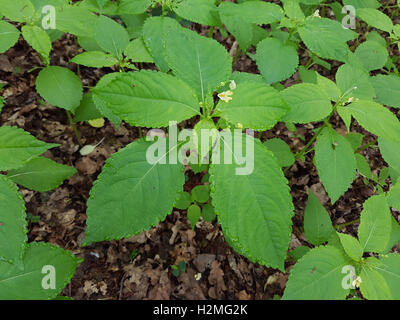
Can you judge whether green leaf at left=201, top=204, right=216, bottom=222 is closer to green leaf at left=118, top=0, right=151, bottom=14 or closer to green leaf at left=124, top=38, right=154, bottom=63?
green leaf at left=124, top=38, right=154, bottom=63

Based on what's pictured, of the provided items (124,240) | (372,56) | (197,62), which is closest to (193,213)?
(124,240)

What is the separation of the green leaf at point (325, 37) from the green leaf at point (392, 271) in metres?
1.59

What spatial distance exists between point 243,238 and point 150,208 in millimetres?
545

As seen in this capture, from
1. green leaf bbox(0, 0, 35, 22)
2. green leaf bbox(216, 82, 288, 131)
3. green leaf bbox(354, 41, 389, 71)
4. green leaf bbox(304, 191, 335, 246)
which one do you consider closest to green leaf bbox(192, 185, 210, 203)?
green leaf bbox(304, 191, 335, 246)

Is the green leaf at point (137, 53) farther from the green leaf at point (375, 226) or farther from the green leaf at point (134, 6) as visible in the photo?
the green leaf at point (375, 226)

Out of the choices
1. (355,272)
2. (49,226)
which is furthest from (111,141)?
(355,272)

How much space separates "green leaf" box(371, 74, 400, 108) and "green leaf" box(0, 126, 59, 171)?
2839 mm

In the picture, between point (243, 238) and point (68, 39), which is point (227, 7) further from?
point (68, 39)

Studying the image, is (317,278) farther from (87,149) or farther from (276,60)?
(87,149)

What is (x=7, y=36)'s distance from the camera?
7.64ft

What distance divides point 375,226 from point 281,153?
1.02m

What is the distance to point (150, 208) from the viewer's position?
1635mm

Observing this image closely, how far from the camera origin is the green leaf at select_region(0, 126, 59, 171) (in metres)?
1.71

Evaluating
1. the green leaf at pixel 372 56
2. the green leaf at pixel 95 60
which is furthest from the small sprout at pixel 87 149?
the green leaf at pixel 372 56
